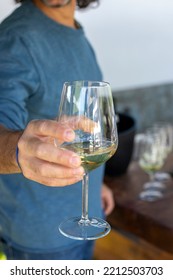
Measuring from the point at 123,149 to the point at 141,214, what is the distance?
31cm

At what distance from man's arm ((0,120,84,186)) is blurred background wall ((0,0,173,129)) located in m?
2.34

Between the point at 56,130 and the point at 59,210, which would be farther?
the point at 59,210

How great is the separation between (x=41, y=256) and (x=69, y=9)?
66 centimetres

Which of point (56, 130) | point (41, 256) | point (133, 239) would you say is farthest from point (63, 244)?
point (56, 130)

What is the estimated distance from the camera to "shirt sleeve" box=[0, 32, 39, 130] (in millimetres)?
863

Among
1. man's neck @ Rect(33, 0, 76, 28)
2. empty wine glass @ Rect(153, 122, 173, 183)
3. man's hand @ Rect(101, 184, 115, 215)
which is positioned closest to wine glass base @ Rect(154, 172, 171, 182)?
empty wine glass @ Rect(153, 122, 173, 183)

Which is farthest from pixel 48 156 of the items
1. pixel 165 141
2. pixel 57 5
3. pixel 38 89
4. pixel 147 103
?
pixel 147 103

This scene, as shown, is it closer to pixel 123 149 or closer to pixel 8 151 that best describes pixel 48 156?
pixel 8 151

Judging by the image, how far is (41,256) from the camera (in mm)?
1207

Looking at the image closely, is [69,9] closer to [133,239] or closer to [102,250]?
[133,239]

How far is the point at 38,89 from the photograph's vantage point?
1.05m

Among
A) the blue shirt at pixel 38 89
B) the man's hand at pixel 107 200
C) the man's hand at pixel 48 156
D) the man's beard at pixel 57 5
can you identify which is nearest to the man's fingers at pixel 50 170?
the man's hand at pixel 48 156

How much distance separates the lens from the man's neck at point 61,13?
117 centimetres

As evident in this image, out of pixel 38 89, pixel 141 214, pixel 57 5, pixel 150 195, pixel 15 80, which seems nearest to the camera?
pixel 15 80
